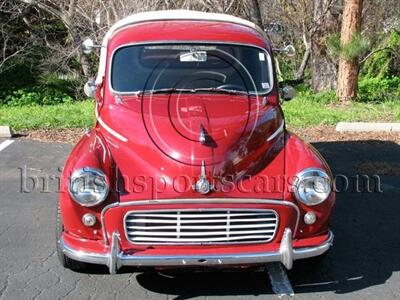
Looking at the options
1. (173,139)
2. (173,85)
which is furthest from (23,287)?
(173,85)

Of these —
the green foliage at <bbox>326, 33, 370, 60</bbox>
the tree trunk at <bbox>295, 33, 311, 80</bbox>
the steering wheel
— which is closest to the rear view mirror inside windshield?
the steering wheel

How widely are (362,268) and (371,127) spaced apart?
5728 millimetres

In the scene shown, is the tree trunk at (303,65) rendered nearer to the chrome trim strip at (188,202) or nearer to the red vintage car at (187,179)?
the red vintage car at (187,179)

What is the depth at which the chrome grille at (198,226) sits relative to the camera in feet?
12.9

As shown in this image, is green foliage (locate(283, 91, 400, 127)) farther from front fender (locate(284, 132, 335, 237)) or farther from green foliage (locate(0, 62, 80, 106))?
green foliage (locate(0, 62, 80, 106))

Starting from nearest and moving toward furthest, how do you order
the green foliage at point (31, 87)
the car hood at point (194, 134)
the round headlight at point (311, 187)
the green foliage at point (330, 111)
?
the round headlight at point (311, 187) < the car hood at point (194, 134) < the green foliage at point (330, 111) < the green foliage at point (31, 87)

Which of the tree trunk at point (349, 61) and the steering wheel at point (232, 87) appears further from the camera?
the tree trunk at point (349, 61)

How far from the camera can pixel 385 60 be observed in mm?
16531

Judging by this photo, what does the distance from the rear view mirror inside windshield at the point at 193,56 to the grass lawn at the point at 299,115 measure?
5.05 meters

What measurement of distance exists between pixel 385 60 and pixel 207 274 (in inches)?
533

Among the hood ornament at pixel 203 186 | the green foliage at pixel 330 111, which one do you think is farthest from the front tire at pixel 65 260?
the green foliage at pixel 330 111

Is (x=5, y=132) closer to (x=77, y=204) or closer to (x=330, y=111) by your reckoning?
(x=330, y=111)

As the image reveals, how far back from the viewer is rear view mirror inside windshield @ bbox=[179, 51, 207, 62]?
17.4 ft

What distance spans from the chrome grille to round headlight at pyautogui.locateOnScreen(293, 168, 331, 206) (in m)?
0.26
